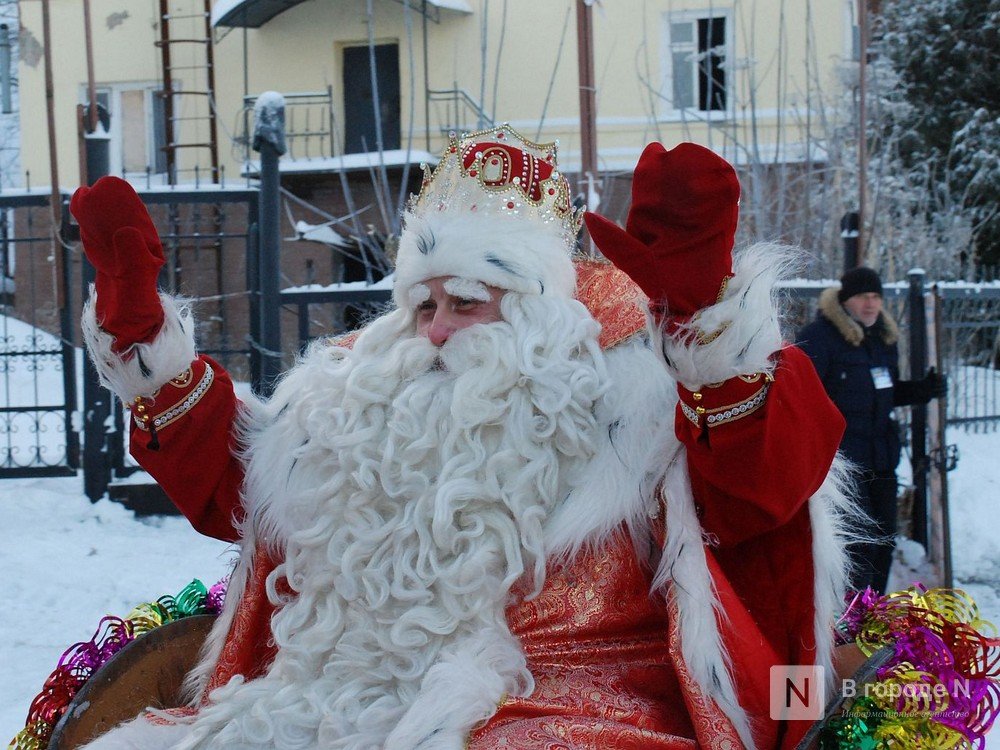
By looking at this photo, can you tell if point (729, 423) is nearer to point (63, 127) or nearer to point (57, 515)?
point (57, 515)

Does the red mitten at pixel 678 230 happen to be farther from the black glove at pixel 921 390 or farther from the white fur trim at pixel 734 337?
the black glove at pixel 921 390

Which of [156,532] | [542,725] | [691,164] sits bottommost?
[156,532]

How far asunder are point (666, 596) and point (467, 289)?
721mm

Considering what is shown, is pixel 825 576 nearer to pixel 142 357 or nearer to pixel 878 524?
pixel 142 357

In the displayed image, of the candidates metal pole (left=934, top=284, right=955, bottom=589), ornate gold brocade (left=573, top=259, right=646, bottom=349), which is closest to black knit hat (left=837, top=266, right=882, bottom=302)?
metal pole (left=934, top=284, right=955, bottom=589)

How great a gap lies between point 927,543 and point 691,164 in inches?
172

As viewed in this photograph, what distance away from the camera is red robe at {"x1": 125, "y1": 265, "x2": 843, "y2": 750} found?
1821mm

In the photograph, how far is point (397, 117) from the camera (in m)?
12.3

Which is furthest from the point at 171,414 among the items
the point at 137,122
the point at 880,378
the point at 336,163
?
the point at 137,122

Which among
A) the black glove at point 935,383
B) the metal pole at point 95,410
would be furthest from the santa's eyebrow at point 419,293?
the metal pole at point 95,410

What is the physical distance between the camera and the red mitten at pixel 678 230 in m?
1.71

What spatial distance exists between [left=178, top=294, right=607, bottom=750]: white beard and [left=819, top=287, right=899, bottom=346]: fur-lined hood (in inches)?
109

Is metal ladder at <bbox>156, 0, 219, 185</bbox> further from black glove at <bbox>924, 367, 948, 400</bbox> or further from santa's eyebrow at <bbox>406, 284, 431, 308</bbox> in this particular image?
santa's eyebrow at <bbox>406, 284, 431, 308</bbox>

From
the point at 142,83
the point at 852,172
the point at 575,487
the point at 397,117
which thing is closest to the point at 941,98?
the point at 852,172
